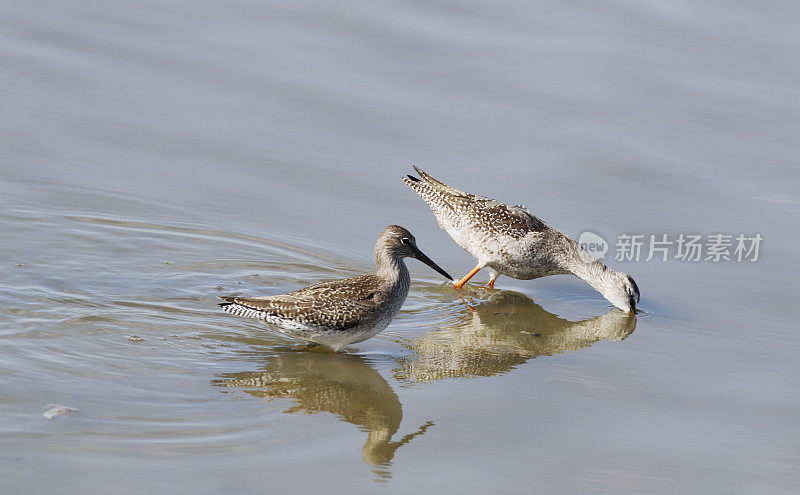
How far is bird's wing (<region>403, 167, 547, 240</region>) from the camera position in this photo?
10.5 m

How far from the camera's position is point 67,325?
822 centimetres

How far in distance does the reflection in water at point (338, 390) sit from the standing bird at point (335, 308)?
214mm

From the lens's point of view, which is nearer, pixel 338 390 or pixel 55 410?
pixel 55 410

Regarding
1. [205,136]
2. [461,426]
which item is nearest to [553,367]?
[461,426]

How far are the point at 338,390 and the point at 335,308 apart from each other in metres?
0.81

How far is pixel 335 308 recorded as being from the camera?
824cm

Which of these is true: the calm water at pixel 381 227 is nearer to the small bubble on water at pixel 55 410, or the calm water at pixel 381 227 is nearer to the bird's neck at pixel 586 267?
the small bubble on water at pixel 55 410

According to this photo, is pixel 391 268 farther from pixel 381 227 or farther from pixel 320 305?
pixel 381 227

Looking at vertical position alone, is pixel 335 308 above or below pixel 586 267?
below

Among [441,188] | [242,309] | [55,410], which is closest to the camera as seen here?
[55,410]

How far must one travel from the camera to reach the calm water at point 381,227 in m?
6.66

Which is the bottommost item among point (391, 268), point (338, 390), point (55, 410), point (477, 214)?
point (55, 410)

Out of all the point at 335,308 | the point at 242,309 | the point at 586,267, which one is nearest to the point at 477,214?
the point at 586,267

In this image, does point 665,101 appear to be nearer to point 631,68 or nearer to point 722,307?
point 631,68
